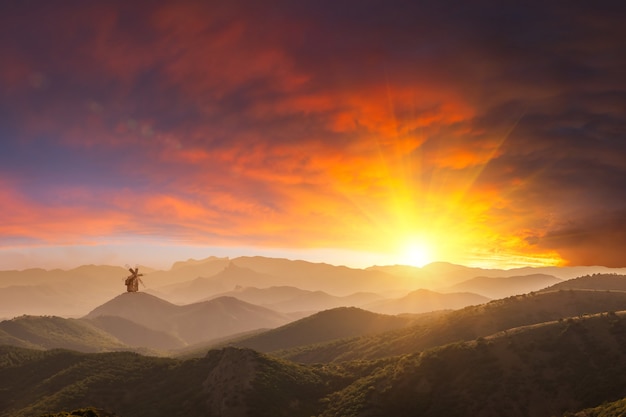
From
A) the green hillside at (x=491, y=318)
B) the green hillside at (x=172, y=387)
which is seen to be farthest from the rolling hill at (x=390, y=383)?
the green hillside at (x=491, y=318)

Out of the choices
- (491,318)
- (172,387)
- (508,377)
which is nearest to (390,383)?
(508,377)

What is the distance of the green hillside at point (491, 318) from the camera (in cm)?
12119

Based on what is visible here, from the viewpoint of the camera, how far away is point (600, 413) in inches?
2168

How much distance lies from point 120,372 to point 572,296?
151348 millimetres

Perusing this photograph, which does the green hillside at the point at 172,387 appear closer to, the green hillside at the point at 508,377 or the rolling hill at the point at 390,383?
the rolling hill at the point at 390,383

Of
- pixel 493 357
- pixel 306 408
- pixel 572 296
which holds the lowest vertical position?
pixel 306 408

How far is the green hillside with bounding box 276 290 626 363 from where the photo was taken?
121188 millimetres

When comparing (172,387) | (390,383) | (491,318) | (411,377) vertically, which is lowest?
(172,387)

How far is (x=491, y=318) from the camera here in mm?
125938

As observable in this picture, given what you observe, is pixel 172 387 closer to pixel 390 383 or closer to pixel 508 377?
pixel 390 383

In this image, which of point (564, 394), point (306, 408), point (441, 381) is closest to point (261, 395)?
point (306, 408)

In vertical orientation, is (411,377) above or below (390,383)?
above

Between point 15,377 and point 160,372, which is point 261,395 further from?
point 15,377

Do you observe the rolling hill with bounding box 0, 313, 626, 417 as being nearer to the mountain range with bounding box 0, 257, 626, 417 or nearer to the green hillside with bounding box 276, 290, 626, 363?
the mountain range with bounding box 0, 257, 626, 417
